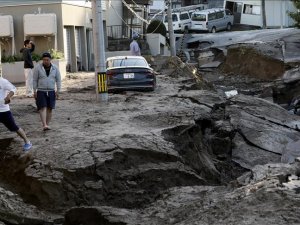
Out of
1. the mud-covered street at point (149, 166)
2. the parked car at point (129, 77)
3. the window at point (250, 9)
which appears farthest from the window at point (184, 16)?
the mud-covered street at point (149, 166)

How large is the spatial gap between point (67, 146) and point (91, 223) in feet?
8.44

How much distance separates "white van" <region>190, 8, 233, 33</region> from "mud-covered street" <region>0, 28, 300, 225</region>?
31264mm

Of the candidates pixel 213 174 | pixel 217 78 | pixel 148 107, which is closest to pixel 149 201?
pixel 213 174

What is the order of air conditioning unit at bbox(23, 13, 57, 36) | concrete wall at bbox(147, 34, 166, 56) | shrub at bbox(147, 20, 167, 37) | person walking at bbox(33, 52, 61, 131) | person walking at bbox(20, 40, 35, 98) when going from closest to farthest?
person walking at bbox(33, 52, 61, 131) → person walking at bbox(20, 40, 35, 98) → air conditioning unit at bbox(23, 13, 57, 36) → concrete wall at bbox(147, 34, 166, 56) → shrub at bbox(147, 20, 167, 37)

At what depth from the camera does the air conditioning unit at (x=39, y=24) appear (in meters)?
24.2

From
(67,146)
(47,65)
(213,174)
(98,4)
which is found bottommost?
(213,174)

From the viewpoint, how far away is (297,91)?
24.0m

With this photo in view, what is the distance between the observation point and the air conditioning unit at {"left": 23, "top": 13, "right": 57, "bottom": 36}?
2416cm

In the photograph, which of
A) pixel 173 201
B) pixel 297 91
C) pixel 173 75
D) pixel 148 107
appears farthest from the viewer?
pixel 173 75

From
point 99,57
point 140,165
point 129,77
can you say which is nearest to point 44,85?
point 140,165

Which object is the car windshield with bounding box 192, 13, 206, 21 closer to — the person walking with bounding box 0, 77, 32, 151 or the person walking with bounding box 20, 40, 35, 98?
the person walking with bounding box 20, 40, 35, 98

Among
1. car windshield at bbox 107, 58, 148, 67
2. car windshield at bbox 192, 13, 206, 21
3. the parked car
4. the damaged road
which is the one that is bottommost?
the damaged road

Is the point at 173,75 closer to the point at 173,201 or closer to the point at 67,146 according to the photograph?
the point at 67,146

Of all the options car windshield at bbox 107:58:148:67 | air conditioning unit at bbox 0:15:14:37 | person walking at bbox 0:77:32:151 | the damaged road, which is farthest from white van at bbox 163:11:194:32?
person walking at bbox 0:77:32:151
